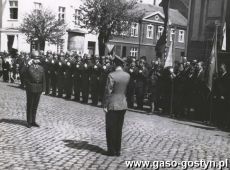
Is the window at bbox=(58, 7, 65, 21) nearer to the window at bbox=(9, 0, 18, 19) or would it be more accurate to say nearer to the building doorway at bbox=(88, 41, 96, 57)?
the building doorway at bbox=(88, 41, 96, 57)

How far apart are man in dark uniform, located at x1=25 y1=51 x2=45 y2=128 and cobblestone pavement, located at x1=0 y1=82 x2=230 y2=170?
0.37 metres

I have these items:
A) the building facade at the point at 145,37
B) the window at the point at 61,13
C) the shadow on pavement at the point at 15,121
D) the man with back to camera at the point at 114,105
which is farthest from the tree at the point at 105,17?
the man with back to camera at the point at 114,105

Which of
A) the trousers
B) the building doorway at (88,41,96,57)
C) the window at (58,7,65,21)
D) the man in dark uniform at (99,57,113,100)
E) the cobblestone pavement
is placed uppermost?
the window at (58,7,65,21)

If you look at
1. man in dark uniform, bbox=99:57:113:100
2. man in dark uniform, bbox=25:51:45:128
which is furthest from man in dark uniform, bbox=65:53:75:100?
man in dark uniform, bbox=25:51:45:128

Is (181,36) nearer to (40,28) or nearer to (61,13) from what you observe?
(61,13)

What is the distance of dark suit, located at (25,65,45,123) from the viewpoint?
1088 centimetres

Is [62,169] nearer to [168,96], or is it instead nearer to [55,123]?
[55,123]

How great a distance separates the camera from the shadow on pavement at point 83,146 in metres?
8.63

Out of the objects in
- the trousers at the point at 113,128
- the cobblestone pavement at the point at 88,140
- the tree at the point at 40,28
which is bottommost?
the cobblestone pavement at the point at 88,140

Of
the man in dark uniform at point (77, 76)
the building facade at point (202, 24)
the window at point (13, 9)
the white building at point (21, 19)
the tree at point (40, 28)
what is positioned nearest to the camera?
the man in dark uniform at point (77, 76)

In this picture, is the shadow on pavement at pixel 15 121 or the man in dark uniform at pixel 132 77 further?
the man in dark uniform at pixel 132 77

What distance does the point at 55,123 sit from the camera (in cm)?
1168

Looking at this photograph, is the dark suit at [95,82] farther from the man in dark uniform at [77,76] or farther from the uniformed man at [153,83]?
the uniformed man at [153,83]

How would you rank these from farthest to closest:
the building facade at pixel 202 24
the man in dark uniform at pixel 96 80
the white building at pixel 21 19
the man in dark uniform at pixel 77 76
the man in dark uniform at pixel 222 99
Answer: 1. the white building at pixel 21 19
2. the building facade at pixel 202 24
3. the man in dark uniform at pixel 77 76
4. the man in dark uniform at pixel 96 80
5. the man in dark uniform at pixel 222 99
